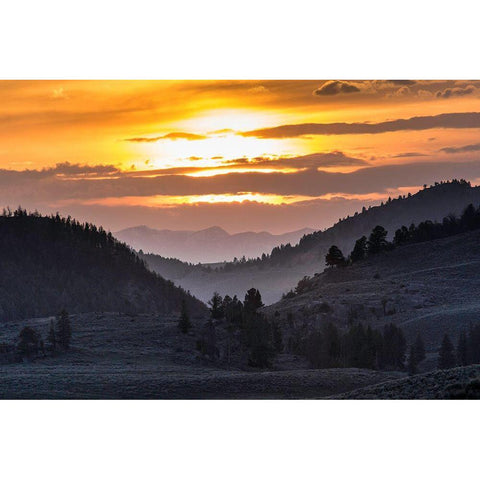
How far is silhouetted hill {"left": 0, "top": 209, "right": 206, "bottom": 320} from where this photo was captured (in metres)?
42.8

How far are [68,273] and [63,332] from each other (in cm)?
1670

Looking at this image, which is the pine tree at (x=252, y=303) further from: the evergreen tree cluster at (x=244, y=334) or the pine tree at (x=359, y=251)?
the pine tree at (x=359, y=251)

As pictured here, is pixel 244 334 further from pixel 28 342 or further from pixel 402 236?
pixel 402 236

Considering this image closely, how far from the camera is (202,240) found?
44500 millimetres

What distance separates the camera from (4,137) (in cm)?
3228

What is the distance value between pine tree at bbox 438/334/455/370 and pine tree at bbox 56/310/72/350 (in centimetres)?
1363

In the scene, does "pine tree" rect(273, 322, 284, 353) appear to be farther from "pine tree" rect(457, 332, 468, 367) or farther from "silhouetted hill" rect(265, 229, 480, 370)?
"pine tree" rect(457, 332, 468, 367)

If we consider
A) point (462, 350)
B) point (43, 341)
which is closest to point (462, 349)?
point (462, 350)

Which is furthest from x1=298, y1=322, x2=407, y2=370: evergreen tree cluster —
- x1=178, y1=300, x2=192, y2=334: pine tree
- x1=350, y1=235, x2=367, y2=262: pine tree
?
x1=350, y1=235, x2=367, y2=262: pine tree

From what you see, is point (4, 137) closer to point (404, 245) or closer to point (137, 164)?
point (137, 164)

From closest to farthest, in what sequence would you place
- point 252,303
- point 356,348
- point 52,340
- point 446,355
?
point 52,340, point 446,355, point 356,348, point 252,303

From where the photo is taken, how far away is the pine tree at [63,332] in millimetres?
33688
